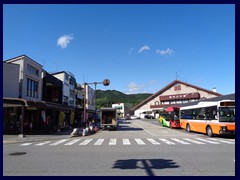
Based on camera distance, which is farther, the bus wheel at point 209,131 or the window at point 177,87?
the window at point 177,87

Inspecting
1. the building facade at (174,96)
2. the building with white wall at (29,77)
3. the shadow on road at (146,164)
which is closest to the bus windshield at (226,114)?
the shadow on road at (146,164)

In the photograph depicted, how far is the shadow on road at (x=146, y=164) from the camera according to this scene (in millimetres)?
8844

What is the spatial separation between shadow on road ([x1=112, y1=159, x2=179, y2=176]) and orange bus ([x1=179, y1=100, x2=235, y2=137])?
1224 centimetres

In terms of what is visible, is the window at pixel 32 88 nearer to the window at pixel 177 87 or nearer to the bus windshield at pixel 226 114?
the bus windshield at pixel 226 114

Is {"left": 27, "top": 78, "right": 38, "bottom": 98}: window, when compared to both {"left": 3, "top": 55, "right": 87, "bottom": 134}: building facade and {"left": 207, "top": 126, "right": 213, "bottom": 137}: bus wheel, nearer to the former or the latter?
{"left": 3, "top": 55, "right": 87, "bottom": 134}: building facade

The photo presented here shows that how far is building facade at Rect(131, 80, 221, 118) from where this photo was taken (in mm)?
83938

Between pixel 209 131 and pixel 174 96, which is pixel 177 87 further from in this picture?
pixel 209 131

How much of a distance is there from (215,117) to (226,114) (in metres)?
1.05

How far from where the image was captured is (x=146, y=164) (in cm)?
942

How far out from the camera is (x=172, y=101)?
9069 cm

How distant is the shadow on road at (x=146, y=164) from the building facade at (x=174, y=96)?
72292 mm

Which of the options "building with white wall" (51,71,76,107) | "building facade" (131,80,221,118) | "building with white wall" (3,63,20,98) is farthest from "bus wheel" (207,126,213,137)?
"building facade" (131,80,221,118)
